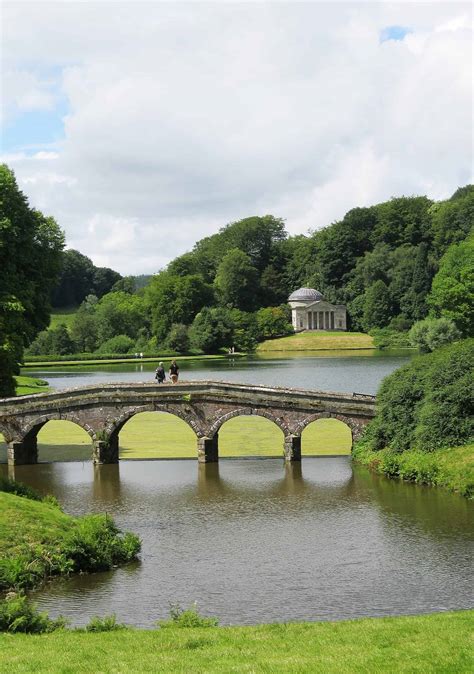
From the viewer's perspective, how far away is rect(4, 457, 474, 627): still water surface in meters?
23.1

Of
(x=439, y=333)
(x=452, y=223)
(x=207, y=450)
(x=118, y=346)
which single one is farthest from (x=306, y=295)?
(x=207, y=450)

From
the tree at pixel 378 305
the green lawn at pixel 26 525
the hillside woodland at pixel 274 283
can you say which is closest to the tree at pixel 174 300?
the hillside woodland at pixel 274 283

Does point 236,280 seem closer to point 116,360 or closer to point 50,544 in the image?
point 116,360

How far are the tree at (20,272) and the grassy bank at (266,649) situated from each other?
31.2m

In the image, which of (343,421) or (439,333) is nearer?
(343,421)

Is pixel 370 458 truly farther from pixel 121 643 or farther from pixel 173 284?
pixel 173 284

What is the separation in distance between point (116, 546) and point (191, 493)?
10.6m

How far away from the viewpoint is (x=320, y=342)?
162 meters

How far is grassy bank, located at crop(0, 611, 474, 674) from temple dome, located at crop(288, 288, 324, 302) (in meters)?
158

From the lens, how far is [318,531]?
1197 inches

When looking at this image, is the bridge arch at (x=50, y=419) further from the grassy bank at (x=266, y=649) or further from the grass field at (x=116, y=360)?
the grass field at (x=116, y=360)

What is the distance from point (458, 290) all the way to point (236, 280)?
75464 millimetres

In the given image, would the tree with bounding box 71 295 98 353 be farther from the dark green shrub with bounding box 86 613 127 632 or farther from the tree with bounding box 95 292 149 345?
the dark green shrub with bounding box 86 613 127 632

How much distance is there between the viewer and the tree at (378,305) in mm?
158500
